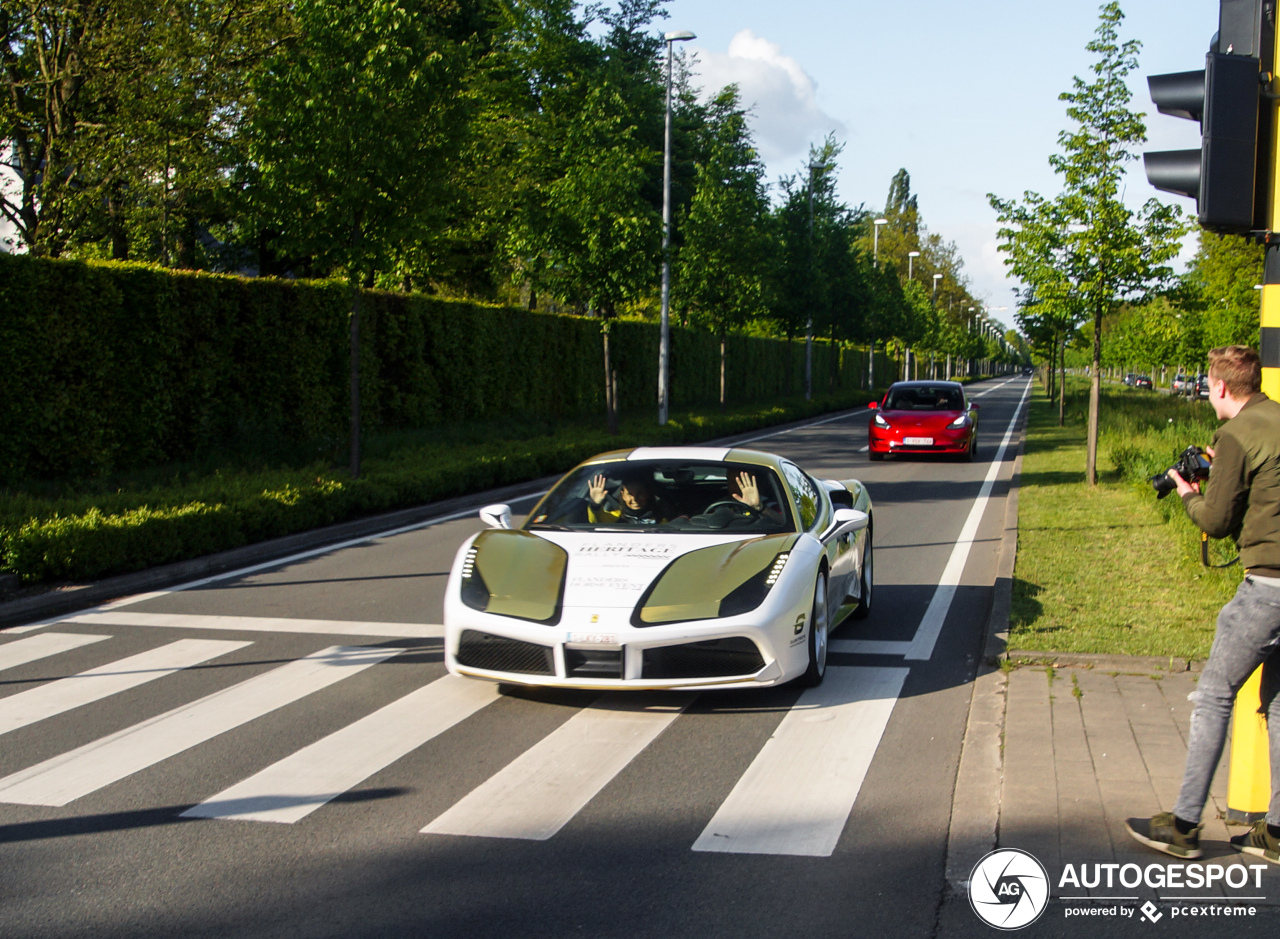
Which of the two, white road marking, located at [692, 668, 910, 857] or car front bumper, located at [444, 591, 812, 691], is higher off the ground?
car front bumper, located at [444, 591, 812, 691]

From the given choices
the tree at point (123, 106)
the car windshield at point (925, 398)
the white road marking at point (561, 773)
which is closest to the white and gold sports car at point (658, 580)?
the white road marking at point (561, 773)

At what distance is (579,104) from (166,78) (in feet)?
50.6

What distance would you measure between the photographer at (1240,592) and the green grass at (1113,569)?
9.59 ft

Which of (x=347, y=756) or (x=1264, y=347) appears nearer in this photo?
(x=1264, y=347)

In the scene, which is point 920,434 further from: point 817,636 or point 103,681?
point 103,681

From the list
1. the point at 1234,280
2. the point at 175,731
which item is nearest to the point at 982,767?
the point at 175,731

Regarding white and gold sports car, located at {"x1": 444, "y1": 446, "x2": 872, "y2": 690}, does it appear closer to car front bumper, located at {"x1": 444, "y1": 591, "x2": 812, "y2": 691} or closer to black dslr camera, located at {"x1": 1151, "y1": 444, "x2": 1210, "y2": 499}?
car front bumper, located at {"x1": 444, "y1": 591, "x2": 812, "y2": 691}

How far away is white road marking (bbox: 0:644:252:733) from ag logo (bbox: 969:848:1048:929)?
4.60 meters

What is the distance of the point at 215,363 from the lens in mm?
17438

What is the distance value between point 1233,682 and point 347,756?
364 centimetres

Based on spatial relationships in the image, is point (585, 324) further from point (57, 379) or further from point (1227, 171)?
point (1227, 171)

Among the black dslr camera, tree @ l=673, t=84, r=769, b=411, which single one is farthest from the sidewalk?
tree @ l=673, t=84, r=769, b=411

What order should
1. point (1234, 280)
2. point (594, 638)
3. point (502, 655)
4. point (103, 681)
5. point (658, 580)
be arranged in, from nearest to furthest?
1. point (594, 638)
2. point (502, 655)
3. point (658, 580)
4. point (103, 681)
5. point (1234, 280)

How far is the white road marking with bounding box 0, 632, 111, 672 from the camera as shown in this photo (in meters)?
7.52
